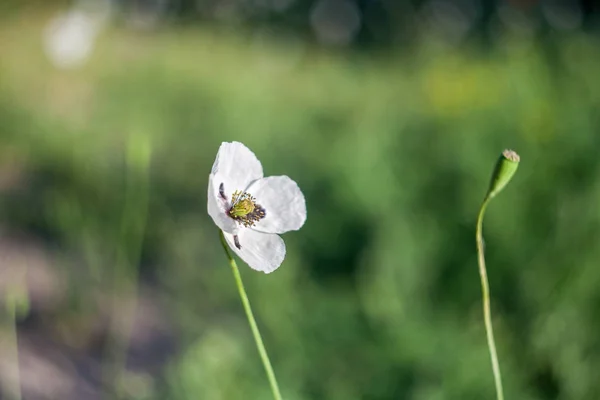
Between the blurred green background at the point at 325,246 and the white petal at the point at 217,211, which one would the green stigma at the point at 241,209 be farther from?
the blurred green background at the point at 325,246

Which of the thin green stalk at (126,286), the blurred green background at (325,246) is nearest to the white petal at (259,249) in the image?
the blurred green background at (325,246)

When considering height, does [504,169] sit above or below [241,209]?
below

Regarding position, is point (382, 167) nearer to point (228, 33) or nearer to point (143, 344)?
point (143, 344)

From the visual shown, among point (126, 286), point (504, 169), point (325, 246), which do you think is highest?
point (126, 286)

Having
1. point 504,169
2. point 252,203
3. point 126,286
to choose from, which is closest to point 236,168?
point 252,203

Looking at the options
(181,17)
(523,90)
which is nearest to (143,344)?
(523,90)

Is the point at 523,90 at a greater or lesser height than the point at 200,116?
lesser

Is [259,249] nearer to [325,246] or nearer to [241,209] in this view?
[241,209]
